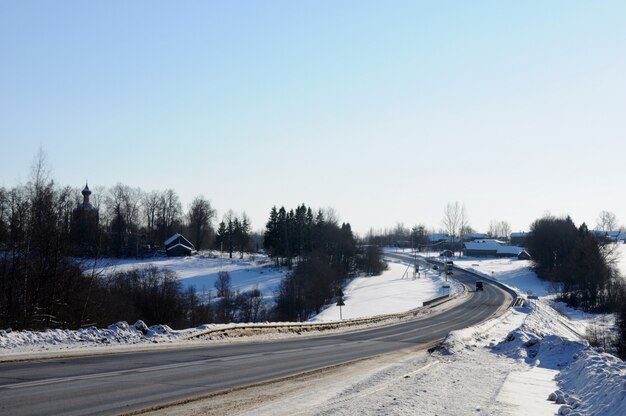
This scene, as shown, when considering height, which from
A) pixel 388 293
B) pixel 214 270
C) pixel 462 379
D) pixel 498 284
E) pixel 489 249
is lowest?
pixel 388 293

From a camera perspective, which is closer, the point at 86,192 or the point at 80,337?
the point at 80,337

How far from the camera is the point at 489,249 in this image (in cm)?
18662

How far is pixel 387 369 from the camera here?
16.8 metres

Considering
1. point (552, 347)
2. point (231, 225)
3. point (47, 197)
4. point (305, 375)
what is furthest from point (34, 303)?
point (231, 225)

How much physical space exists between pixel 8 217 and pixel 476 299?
195 feet

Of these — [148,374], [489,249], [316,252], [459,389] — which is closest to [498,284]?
[316,252]

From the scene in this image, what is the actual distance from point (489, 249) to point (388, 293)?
11008 cm

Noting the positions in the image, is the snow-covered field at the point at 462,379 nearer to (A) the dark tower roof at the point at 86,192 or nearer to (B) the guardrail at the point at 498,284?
(B) the guardrail at the point at 498,284

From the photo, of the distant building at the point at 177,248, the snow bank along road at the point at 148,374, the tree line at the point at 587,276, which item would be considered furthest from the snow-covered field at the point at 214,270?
the snow bank along road at the point at 148,374

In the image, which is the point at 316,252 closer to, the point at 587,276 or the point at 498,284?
the point at 498,284

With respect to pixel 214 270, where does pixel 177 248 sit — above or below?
above

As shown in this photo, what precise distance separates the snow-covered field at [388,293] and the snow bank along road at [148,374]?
3301 centimetres

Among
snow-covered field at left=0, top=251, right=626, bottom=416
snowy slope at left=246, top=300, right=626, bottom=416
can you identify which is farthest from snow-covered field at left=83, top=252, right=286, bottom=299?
snowy slope at left=246, top=300, right=626, bottom=416

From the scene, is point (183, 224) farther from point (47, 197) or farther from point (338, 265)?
point (47, 197)
